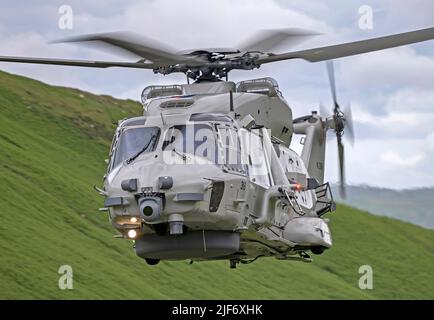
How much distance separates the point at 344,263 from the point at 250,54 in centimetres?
7980

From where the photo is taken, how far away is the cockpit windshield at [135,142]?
2889cm

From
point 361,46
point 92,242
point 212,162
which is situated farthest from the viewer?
point 92,242

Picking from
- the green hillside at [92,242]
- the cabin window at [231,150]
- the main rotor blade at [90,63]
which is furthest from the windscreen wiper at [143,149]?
the green hillside at [92,242]

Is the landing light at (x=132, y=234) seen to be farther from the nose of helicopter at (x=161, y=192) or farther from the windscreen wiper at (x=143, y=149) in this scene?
the windscreen wiper at (x=143, y=149)

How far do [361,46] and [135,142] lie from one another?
629 cm

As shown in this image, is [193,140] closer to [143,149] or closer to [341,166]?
[143,149]

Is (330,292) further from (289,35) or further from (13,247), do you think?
(289,35)

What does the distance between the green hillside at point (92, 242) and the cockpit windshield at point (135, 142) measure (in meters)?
41.8

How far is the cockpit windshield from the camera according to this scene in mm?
28891

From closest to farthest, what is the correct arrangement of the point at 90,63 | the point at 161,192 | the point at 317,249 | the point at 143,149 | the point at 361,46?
the point at 161,192
the point at 143,149
the point at 361,46
the point at 90,63
the point at 317,249

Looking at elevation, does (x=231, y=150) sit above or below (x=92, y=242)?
above

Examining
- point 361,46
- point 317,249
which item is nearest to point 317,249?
point 317,249

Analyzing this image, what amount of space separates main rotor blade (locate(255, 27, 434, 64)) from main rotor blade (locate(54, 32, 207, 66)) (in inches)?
126

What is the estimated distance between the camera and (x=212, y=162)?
2823 cm
